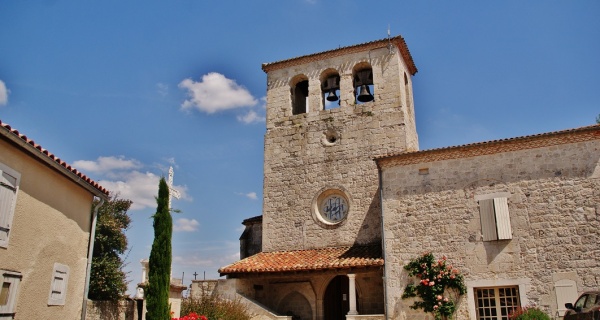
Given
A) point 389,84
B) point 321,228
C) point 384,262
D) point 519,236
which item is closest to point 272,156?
point 321,228

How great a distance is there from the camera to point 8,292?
956cm

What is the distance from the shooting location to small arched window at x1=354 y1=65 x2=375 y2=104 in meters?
20.0

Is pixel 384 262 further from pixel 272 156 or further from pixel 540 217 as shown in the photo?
pixel 272 156

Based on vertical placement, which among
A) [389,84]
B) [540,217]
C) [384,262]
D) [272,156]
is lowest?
[384,262]

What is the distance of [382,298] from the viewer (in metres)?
16.8

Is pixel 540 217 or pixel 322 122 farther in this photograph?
pixel 322 122

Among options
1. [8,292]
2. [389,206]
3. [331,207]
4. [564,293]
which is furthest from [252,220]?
[8,292]

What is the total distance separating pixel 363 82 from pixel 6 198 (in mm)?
13788

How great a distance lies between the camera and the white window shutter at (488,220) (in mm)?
14352

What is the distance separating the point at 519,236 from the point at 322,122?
28.2ft

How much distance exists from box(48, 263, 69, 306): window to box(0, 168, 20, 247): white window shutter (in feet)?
5.98

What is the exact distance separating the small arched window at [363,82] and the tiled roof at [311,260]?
6.00 meters

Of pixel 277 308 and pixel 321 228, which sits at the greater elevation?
pixel 321 228

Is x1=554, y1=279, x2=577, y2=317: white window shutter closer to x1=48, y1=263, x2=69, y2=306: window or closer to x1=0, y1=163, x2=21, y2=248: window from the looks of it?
x1=48, y1=263, x2=69, y2=306: window
